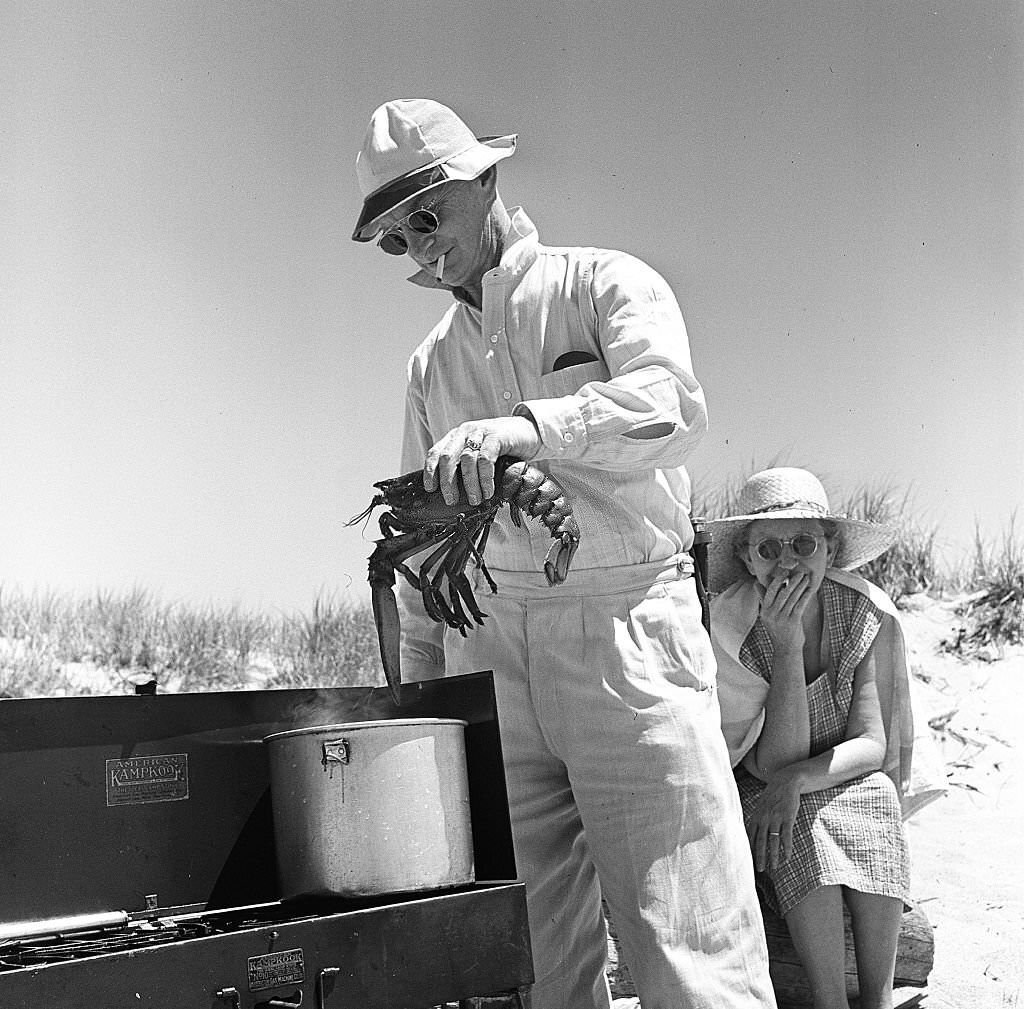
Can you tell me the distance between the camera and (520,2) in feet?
26.1

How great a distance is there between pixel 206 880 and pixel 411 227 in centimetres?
147

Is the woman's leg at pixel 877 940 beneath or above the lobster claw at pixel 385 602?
beneath

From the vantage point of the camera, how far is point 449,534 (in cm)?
258

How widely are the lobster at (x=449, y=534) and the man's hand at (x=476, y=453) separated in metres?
0.04

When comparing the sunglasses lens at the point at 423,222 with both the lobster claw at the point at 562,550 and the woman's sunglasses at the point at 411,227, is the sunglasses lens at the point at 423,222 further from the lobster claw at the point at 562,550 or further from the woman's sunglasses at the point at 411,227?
the lobster claw at the point at 562,550

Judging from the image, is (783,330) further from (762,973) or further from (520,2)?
(762,973)

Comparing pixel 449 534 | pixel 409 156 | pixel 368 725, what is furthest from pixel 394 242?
pixel 368 725

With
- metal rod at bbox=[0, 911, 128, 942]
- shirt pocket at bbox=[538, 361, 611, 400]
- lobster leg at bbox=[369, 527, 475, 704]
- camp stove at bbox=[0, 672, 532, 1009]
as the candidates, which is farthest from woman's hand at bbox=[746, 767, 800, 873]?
metal rod at bbox=[0, 911, 128, 942]

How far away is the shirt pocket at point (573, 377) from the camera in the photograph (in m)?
2.76

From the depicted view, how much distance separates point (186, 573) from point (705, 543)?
224 inches

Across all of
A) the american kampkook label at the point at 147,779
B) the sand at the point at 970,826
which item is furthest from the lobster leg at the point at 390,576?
the sand at the point at 970,826

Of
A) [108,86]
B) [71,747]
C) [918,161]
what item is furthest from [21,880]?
[918,161]

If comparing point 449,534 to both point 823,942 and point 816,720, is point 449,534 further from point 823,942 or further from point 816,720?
point 823,942

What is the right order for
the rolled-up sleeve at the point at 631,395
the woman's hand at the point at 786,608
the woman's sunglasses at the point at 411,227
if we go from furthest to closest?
1. the woman's hand at the point at 786,608
2. the woman's sunglasses at the point at 411,227
3. the rolled-up sleeve at the point at 631,395
